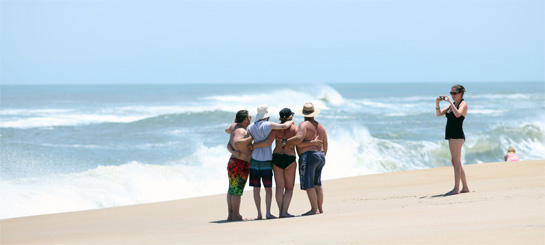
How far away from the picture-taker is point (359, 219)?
7.09 m

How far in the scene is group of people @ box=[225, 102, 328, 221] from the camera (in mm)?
7891

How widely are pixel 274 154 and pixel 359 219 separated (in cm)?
147

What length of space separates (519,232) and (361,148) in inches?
520

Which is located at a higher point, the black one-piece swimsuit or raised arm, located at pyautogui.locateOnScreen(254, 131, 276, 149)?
the black one-piece swimsuit

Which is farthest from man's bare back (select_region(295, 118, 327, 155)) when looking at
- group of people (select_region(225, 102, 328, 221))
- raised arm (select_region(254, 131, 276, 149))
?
raised arm (select_region(254, 131, 276, 149))

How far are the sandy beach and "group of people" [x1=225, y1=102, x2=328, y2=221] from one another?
0.41 metres

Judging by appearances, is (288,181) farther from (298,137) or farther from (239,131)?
(239,131)

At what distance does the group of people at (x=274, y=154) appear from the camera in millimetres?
7891

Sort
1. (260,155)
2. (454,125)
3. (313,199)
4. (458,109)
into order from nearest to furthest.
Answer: (260,155) < (313,199) < (458,109) < (454,125)

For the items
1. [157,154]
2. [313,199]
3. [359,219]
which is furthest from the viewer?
[157,154]

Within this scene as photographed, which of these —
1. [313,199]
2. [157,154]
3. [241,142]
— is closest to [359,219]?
[313,199]

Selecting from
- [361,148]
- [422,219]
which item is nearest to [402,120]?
[361,148]

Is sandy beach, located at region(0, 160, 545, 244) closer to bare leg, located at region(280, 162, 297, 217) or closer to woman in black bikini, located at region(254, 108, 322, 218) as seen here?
bare leg, located at region(280, 162, 297, 217)

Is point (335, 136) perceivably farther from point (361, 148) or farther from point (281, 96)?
point (281, 96)
